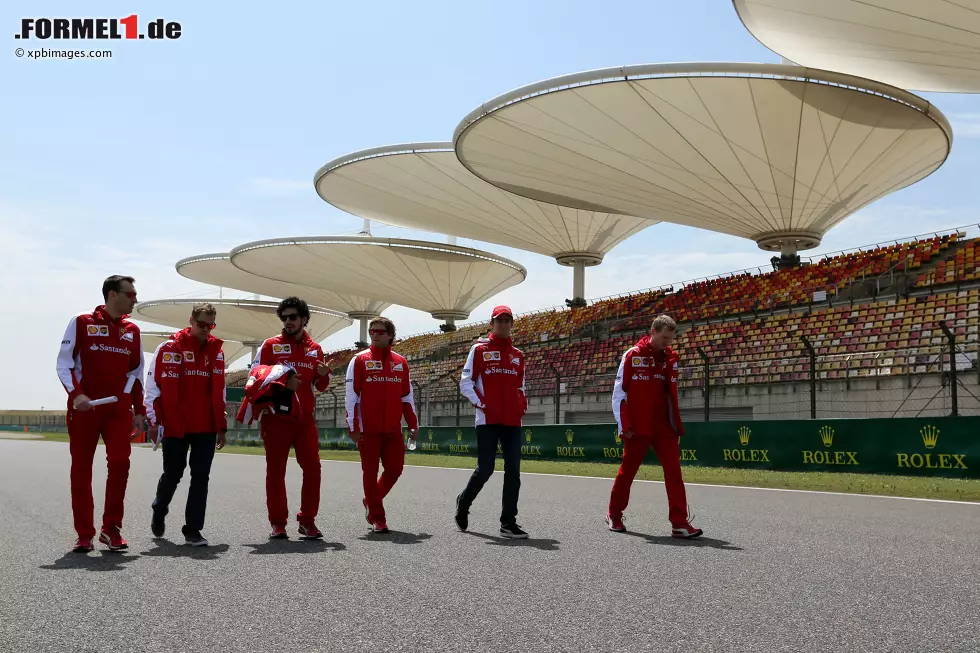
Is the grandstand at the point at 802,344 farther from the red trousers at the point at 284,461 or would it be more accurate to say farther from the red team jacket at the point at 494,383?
the red trousers at the point at 284,461

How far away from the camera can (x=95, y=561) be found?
534 cm

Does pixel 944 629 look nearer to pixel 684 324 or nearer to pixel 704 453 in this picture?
pixel 704 453

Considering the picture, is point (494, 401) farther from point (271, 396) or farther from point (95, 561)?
point (95, 561)

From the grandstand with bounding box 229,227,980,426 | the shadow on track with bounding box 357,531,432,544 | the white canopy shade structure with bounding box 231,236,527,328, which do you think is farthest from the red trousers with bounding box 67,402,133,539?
the white canopy shade structure with bounding box 231,236,527,328

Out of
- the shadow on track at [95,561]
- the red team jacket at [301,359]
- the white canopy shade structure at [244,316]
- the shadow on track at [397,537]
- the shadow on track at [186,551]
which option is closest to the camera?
the shadow on track at [95,561]

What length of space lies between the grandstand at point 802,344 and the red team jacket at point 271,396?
1184 cm

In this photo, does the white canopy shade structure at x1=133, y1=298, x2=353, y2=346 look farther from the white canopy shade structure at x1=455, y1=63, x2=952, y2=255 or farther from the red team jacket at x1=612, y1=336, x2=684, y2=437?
the red team jacket at x1=612, y1=336, x2=684, y2=437

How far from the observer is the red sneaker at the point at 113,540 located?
229 inches

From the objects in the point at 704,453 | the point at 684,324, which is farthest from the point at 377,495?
the point at 684,324

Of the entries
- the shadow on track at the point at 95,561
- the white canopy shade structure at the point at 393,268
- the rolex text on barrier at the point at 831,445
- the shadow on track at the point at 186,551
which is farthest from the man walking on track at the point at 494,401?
the white canopy shade structure at the point at 393,268

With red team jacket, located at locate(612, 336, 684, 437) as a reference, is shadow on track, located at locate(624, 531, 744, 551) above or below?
below

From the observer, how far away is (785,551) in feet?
18.9

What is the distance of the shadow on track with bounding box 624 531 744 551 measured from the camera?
596cm

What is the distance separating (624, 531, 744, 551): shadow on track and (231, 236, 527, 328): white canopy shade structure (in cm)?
4714
